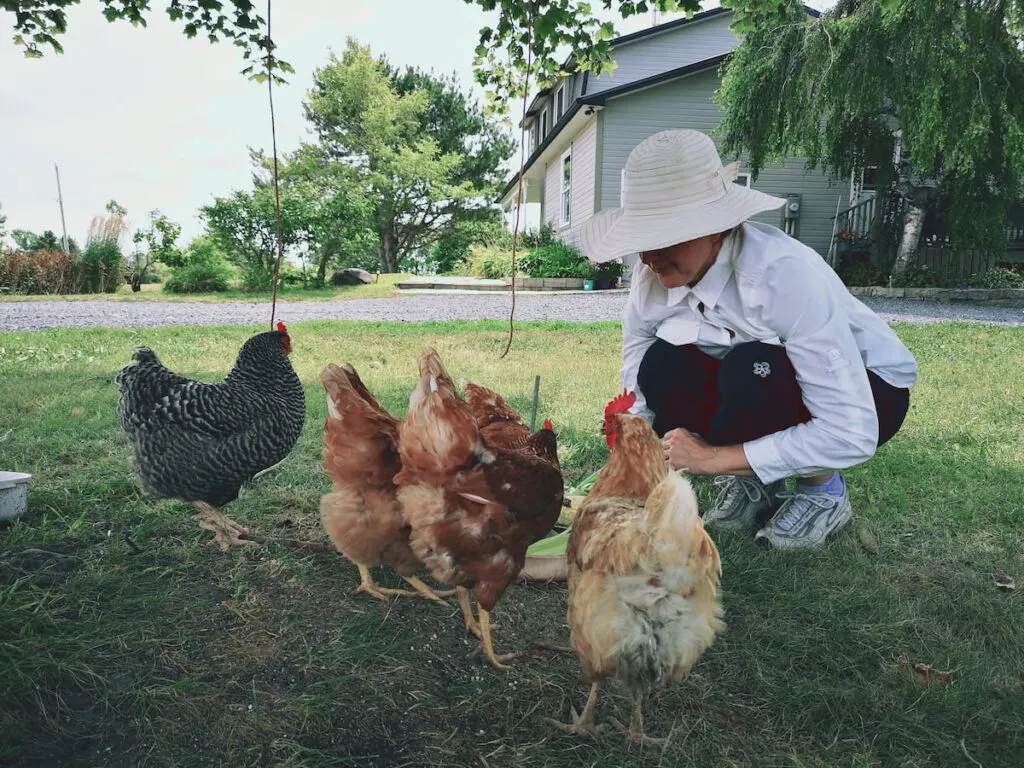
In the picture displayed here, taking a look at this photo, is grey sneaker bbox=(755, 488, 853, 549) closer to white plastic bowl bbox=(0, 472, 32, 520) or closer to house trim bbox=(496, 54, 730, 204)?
white plastic bowl bbox=(0, 472, 32, 520)

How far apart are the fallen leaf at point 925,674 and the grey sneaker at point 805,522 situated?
2.40 feet

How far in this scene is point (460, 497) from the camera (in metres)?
2.15

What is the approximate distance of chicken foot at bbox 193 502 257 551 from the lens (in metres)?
2.79

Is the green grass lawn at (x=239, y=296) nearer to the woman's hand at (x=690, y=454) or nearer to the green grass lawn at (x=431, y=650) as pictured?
the green grass lawn at (x=431, y=650)

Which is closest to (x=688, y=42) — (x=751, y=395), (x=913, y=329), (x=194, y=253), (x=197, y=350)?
(x=913, y=329)

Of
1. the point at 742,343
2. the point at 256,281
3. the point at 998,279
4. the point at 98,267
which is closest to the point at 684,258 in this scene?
the point at 742,343

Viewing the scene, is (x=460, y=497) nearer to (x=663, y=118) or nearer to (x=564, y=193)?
(x=663, y=118)

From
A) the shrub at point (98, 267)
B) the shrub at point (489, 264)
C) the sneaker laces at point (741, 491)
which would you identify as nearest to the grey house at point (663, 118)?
the shrub at point (489, 264)

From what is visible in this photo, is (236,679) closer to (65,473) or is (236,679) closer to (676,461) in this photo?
(676,461)

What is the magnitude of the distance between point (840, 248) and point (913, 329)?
9.13 metres

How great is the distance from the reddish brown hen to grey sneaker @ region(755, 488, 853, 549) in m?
1.24

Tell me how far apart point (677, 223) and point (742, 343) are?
645mm

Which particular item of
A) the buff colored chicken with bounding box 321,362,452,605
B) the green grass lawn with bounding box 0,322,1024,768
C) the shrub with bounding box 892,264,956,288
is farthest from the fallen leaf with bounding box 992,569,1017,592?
the shrub with bounding box 892,264,956,288

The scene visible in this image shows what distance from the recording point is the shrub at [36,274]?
54.5ft
